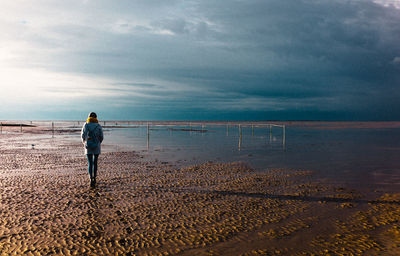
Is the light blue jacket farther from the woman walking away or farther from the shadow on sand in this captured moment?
the shadow on sand

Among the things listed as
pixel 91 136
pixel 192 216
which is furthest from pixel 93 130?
pixel 192 216

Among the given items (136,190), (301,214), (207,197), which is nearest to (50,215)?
(136,190)

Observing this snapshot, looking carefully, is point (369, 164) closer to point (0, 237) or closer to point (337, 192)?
point (337, 192)

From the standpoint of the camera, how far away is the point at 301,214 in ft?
23.6

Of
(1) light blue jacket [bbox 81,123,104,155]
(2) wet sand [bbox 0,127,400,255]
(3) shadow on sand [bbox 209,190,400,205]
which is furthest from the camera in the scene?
(1) light blue jacket [bbox 81,123,104,155]

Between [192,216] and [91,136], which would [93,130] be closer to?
[91,136]

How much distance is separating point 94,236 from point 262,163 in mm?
12351

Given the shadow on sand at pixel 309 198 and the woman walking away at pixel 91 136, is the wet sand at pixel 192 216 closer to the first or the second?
the shadow on sand at pixel 309 198

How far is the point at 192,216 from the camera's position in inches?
273

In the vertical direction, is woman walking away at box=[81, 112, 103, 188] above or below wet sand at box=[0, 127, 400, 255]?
above

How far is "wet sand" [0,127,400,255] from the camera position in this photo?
17.3 ft

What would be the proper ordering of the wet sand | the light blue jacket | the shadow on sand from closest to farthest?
the wet sand < the shadow on sand < the light blue jacket

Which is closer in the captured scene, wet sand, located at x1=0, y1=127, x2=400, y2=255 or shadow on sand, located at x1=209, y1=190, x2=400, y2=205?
wet sand, located at x1=0, y1=127, x2=400, y2=255

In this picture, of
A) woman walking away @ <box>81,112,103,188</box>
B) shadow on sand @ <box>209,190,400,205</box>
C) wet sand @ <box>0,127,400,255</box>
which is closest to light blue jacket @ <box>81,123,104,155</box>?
woman walking away @ <box>81,112,103,188</box>
